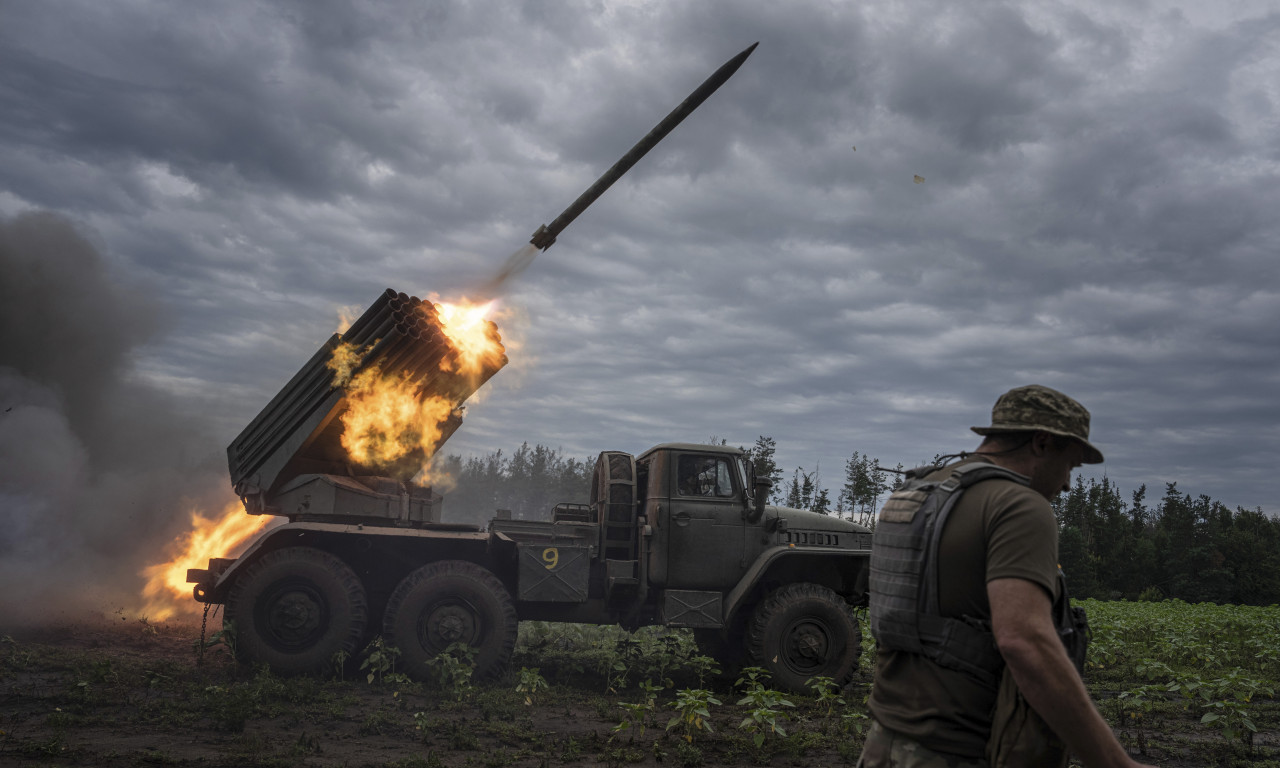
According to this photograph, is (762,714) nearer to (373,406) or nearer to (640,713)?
(640,713)

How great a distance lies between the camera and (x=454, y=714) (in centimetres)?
763

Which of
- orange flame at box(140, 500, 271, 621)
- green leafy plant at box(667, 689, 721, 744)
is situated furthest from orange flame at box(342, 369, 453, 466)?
green leafy plant at box(667, 689, 721, 744)

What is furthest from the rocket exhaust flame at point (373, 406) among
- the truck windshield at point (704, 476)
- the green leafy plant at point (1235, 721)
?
the green leafy plant at point (1235, 721)

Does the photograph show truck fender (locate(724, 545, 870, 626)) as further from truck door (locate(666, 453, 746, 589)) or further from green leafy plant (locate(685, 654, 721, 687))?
green leafy plant (locate(685, 654, 721, 687))

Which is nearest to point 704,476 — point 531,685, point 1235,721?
point 531,685

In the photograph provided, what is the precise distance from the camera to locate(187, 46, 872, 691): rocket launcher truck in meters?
8.84

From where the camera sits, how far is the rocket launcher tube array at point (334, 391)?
9.14 meters

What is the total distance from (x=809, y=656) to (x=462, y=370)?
5.65 meters

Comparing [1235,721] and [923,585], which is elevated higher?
[923,585]

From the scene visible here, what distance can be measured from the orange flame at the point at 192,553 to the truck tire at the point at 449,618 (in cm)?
338

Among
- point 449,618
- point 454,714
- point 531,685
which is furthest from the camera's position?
point 449,618

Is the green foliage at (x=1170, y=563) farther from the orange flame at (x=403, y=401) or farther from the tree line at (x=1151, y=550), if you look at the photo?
the orange flame at (x=403, y=401)

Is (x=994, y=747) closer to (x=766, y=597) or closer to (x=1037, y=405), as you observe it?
(x=1037, y=405)

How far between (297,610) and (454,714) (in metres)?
2.46
